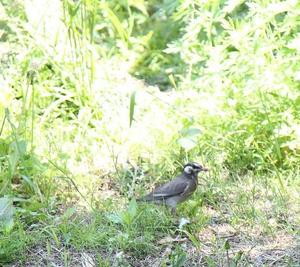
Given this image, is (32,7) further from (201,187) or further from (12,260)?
(12,260)

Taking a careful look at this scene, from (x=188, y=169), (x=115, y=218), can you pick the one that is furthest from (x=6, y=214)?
(x=188, y=169)

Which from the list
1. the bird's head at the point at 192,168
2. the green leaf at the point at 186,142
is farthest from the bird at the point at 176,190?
the green leaf at the point at 186,142

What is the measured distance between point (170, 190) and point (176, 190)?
55 millimetres

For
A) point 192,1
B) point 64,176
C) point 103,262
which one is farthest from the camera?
point 192,1

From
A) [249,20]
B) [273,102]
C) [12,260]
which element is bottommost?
[12,260]

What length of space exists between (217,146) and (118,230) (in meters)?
1.28

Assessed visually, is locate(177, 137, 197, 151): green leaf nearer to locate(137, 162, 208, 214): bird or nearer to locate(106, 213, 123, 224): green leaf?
locate(137, 162, 208, 214): bird

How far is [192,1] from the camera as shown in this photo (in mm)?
6250

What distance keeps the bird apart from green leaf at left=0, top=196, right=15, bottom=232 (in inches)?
34.3

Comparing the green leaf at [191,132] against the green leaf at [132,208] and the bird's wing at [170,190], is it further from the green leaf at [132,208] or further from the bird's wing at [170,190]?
the green leaf at [132,208]

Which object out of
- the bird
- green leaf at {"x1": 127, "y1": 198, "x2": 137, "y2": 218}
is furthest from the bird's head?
green leaf at {"x1": 127, "y1": 198, "x2": 137, "y2": 218}

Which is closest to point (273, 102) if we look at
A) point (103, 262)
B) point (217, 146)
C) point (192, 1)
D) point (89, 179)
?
point (217, 146)

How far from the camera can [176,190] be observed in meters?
5.31

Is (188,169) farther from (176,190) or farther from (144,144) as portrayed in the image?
(144,144)
